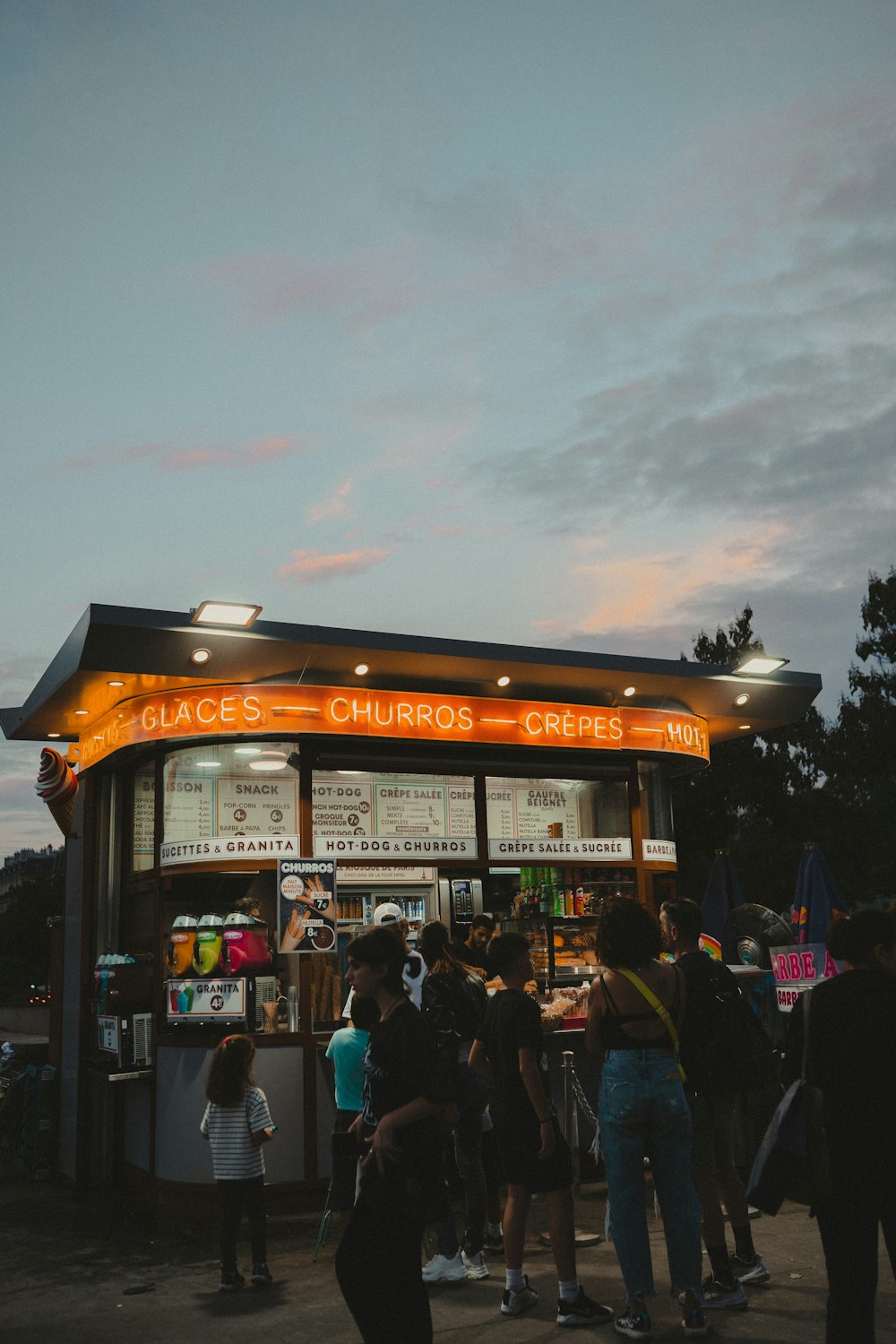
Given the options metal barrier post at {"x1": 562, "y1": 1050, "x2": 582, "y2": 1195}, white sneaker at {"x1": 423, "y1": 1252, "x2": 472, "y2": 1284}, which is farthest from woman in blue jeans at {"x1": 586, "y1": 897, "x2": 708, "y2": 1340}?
metal barrier post at {"x1": 562, "y1": 1050, "x2": 582, "y2": 1195}

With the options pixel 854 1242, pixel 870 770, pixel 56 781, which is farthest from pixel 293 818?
pixel 870 770

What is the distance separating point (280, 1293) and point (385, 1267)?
3.18 meters

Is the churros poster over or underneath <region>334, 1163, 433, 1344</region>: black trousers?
over

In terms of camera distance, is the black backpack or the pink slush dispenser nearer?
the black backpack

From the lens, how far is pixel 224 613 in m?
7.99

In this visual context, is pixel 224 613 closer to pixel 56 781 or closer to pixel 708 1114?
pixel 56 781

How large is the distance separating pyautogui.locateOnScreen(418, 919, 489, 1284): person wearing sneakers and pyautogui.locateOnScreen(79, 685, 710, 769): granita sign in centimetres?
285

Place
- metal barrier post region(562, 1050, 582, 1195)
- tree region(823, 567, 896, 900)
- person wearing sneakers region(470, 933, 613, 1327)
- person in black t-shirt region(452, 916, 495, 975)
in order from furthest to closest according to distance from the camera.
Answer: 1. tree region(823, 567, 896, 900)
2. metal barrier post region(562, 1050, 582, 1195)
3. person in black t-shirt region(452, 916, 495, 975)
4. person wearing sneakers region(470, 933, 613, 1327)

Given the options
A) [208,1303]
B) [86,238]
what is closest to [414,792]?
[208,1303]

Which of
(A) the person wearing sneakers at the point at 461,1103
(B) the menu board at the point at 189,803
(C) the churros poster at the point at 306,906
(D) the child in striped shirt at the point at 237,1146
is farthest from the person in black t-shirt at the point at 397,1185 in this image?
(B) the menu board at the point at 189,803

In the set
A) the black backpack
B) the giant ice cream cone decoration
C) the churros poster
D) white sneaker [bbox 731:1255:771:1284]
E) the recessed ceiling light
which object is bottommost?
white sneaker [bbox 731:1255:771:1284]

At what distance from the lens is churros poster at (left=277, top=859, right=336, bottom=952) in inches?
346

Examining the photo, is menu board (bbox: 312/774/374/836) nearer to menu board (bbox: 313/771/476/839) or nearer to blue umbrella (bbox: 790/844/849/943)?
menu board (bbox: 313/771/476/839)

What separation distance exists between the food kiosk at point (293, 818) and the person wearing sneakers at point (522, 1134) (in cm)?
323
